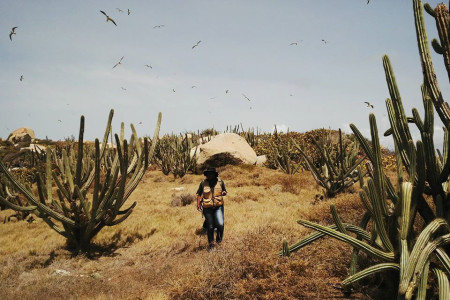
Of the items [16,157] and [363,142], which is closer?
[363,142]

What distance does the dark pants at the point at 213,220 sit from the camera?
650 cm

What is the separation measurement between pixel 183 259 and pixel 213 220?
1040 mm

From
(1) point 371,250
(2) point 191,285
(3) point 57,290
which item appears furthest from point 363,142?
(3) point 57,290

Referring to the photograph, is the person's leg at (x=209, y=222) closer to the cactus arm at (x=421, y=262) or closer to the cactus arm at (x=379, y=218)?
the cactus arm at (x=379, y=218)

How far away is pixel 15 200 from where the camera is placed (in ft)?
34.3

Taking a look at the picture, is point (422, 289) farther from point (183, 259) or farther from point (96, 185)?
point (96, 185)

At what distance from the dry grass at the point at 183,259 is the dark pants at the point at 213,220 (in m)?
0.32

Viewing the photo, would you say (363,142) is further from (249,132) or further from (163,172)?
(249,132)

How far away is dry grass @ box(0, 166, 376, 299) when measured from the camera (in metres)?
4.18

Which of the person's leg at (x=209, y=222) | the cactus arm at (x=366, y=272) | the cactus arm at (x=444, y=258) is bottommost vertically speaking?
the person's leg at (x=209, y=222)

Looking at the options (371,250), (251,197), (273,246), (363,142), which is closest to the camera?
(371,250)

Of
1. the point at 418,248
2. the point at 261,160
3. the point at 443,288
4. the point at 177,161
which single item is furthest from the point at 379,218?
the point at 261,160

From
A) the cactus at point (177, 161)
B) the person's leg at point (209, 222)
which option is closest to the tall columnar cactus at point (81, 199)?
the person's leg at point (209, 222)

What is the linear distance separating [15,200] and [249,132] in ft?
61.6
